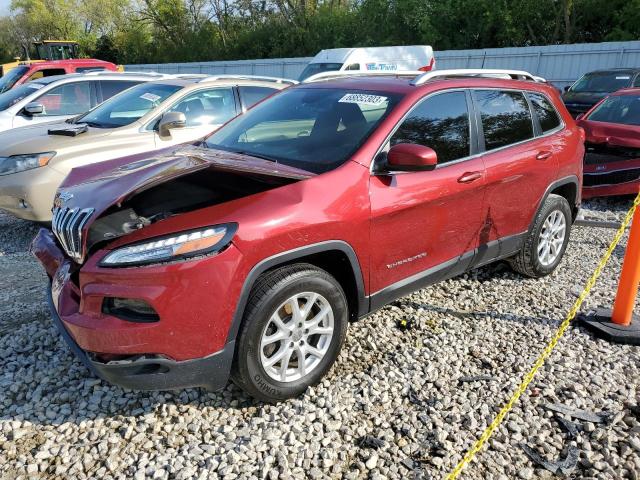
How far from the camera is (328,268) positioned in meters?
3.19

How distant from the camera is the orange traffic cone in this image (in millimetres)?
3604

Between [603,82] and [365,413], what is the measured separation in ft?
41.7

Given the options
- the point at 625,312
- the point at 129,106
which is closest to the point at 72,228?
the point at 625,312

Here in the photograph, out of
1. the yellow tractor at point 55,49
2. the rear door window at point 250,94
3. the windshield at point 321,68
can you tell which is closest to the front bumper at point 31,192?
the rear door window at point 250,94

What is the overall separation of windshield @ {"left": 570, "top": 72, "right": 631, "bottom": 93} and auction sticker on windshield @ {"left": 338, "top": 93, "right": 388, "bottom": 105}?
11099 millimetres

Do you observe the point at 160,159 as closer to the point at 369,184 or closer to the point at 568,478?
the point at 369,184

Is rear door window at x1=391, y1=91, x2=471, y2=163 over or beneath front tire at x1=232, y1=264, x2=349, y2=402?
over

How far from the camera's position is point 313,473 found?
2549 mm

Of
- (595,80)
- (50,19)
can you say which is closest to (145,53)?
(50,19)

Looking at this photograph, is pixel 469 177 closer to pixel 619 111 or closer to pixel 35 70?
pixel 619 111

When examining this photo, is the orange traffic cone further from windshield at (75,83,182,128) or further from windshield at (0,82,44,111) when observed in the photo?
windshield at (0,82,44,111)

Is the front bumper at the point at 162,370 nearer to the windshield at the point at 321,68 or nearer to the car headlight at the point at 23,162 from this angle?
the car headlight at the point at 23,162

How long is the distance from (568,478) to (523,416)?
0.45 m

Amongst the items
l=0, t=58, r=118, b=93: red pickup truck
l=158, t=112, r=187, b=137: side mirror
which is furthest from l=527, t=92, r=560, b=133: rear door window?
l=0, t=58, r=118, b=93: red pickup truck
